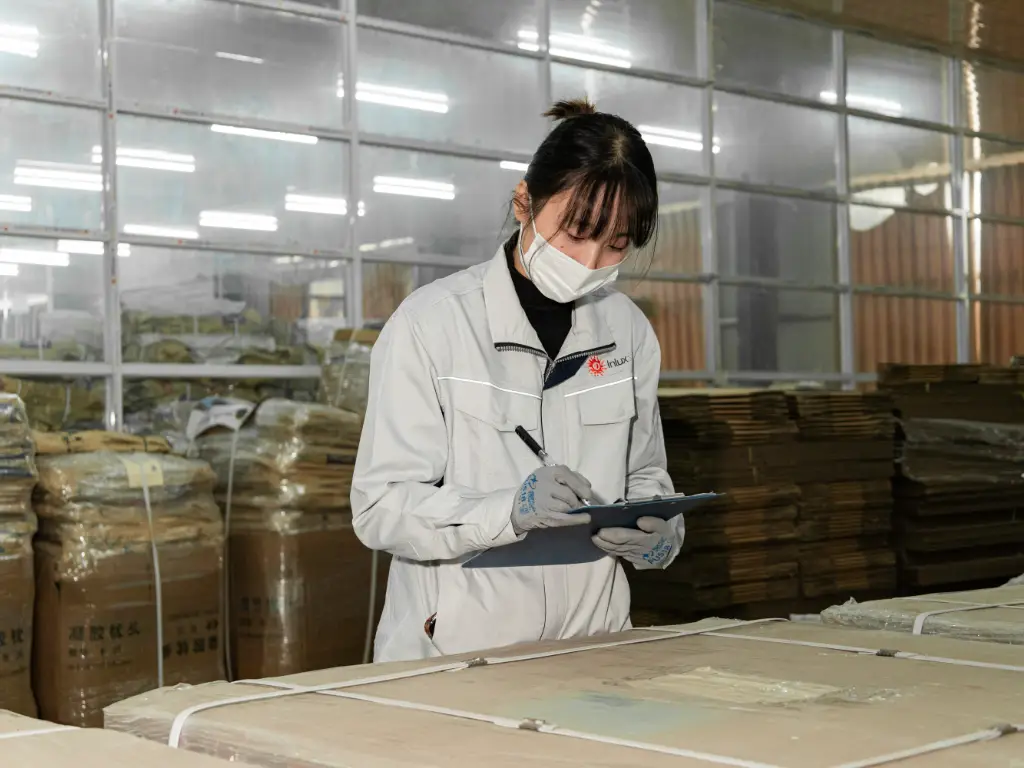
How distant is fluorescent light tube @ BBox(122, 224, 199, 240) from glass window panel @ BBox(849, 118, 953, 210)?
5046 mm

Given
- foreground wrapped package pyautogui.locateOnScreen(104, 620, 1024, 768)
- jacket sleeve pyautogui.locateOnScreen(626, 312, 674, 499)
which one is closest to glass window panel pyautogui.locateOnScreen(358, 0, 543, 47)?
jacket sleeve pyautogui.locateOnScreen(626, 312, 674, 499)

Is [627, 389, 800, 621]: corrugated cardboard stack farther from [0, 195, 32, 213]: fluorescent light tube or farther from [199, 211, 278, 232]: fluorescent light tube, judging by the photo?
[0, 195, 32, 213]: fluorescent light tube

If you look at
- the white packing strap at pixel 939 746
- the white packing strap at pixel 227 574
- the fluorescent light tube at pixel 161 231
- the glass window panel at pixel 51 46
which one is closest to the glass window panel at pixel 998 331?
the fluorescent light tube at pixel 161 231

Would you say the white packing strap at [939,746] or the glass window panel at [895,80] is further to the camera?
the glass window panel at [895,80]

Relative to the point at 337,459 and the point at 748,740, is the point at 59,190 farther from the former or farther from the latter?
the point at 748,740

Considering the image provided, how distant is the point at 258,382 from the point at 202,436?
2.88ft

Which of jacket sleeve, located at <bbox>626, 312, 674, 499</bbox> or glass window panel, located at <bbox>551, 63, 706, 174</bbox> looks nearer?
jacket sleeve, located at <bbox>626, 312, 674, 499</bbox>

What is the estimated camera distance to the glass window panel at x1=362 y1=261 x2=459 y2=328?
632cm

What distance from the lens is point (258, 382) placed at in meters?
5.86

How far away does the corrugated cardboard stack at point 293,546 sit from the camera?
462 centimetres

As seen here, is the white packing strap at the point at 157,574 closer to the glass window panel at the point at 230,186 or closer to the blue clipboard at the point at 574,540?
the glass window panel at the point at 230,186

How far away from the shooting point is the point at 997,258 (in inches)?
394

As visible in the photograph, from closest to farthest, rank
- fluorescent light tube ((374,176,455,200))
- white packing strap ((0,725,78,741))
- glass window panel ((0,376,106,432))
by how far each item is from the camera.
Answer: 1. white packing strap ((0,725,78,741))
2. glass window panel ((0,376,106,432))
3. fluorescent light tube ((374,176,455,200))

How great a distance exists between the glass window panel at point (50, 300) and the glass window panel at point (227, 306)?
5.2 inches
